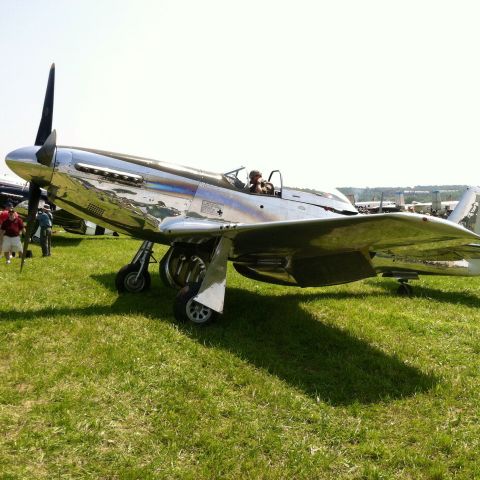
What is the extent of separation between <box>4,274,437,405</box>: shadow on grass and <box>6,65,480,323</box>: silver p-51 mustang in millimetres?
472

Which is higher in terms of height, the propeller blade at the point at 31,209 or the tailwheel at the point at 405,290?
the propeller blade at the point at 31,209

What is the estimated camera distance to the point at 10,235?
34.8 ft

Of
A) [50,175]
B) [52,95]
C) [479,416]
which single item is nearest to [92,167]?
[50,175]

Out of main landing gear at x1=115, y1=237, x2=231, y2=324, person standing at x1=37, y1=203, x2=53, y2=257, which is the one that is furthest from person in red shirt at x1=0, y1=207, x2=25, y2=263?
main landing gear at x1=115, y1=237, x2=231, y2=324

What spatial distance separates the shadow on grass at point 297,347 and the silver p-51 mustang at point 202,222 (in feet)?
1.55

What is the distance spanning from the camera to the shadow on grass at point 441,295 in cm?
791

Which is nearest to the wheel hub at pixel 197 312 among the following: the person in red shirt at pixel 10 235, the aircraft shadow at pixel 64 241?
the person in red shirt at pixel 10 235

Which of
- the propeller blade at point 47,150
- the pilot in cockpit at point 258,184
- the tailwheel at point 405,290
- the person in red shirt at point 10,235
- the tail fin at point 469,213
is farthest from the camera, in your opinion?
the person in red shirt at point 10,235

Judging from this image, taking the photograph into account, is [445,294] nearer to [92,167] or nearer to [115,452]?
[92,167]

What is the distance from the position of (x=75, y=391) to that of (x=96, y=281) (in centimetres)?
484

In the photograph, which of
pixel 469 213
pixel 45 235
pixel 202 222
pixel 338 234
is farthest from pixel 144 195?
pixel 45 235

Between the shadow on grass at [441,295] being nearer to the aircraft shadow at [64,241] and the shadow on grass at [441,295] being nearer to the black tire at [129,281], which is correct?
the black tire at [129,281]

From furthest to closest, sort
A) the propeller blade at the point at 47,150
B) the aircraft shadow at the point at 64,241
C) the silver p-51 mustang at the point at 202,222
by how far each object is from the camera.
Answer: the aircraft shadow at the point at 64,241, the propeller blade at the point at 47,150, the silver p-51 mustang at the point at 202,222

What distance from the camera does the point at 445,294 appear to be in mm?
8547
